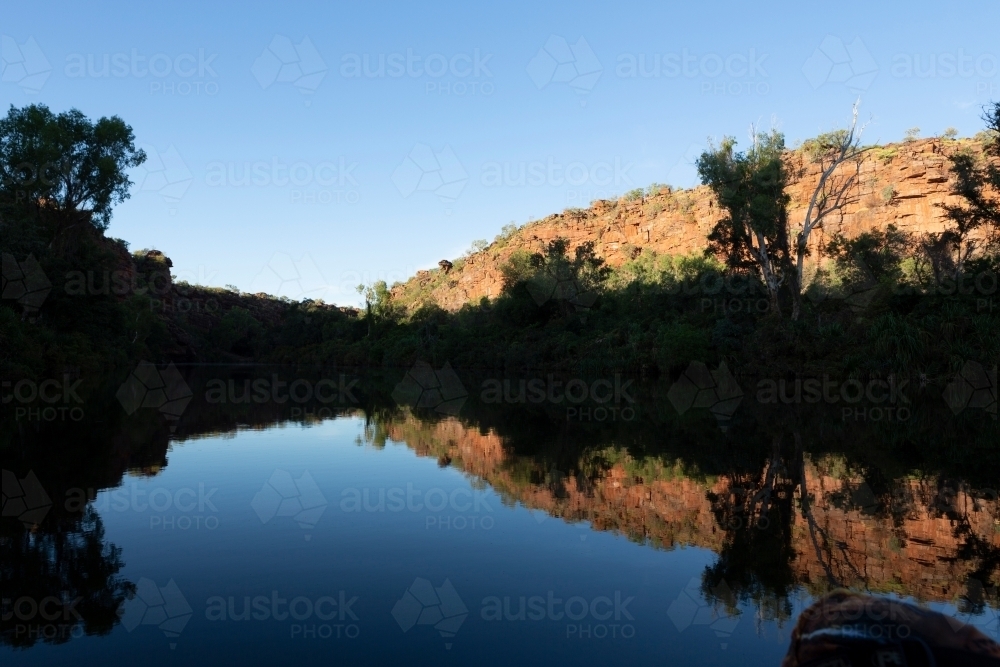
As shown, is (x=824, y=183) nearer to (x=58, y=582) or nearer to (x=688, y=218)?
(x=688, y=218)

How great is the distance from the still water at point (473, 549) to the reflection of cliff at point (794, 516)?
35 millimetres

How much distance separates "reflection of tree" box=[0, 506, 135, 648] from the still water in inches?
0.8

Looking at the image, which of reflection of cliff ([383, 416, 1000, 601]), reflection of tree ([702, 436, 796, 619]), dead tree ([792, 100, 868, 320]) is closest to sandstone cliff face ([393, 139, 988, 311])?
dead tree ([792, 100, 868, 320])

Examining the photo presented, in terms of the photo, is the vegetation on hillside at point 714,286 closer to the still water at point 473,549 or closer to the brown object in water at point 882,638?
the still water at point 473,549

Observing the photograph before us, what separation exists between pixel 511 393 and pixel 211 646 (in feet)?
81.5

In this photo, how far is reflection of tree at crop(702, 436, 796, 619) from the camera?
4.75 metres

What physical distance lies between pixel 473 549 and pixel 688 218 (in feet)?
169

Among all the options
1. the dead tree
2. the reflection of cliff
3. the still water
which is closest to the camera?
the still water

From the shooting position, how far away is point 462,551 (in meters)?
5.97

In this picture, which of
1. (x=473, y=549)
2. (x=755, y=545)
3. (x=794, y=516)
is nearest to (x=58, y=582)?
(x=473, y=549)

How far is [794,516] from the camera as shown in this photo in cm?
684

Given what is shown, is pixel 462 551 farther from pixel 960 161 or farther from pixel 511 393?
pixel 960 161

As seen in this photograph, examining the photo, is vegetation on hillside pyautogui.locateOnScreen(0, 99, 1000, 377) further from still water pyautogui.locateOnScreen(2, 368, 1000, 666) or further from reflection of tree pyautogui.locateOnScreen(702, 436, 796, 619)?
reflection of tree pyautogui.locateOnScreen(702, 436, 796, 619)

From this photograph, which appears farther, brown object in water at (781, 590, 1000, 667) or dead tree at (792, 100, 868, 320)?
dead tree at (792, 100, 868, 320)
